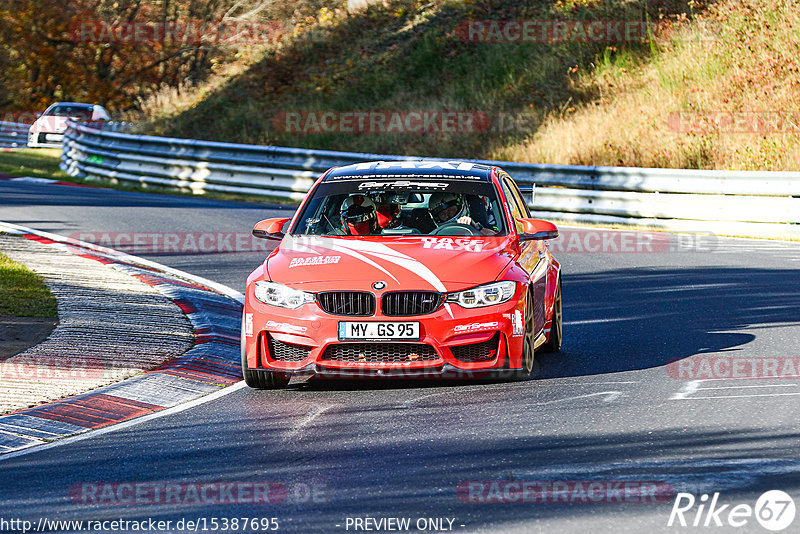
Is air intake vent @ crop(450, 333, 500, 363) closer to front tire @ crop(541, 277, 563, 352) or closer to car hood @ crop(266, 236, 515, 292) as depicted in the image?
car hood @ crop(266, 236, 515, 292)

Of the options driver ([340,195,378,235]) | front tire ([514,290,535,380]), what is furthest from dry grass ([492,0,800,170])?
front tire ([514,290,535,380])

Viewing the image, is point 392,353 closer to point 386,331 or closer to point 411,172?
point 386,331

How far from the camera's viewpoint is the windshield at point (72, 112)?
40.3 meters

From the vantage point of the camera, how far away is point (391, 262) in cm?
861

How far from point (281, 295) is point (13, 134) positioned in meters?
38.6

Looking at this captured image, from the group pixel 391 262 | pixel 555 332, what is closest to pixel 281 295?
pixel 391 262

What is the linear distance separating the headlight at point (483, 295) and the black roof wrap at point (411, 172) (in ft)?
5.62

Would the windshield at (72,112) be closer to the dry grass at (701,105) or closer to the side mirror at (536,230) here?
the dry grass at (701,105)

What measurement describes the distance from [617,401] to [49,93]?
4904 centimetres

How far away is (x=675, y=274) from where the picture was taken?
14445 millimetres

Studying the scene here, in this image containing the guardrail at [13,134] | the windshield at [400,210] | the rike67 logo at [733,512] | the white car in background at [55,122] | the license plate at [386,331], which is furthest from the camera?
the guardrail at [13,134]

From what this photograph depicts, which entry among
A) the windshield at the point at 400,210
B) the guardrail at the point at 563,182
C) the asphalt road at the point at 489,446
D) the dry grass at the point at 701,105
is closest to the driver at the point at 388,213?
the windshield at the point at 400,210

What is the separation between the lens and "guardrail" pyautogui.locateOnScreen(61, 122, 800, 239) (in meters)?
18.7

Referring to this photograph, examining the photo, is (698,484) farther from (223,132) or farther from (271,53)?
(271,53)
